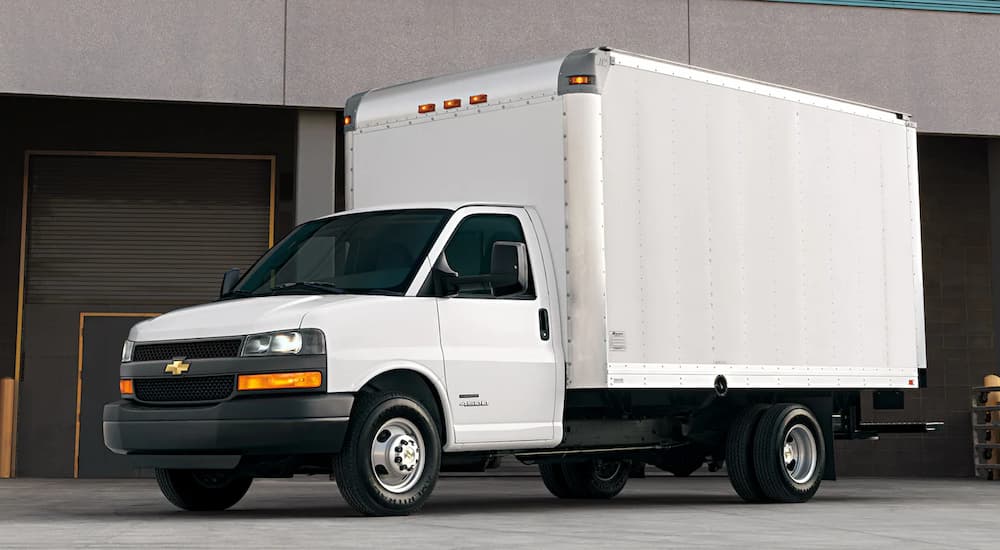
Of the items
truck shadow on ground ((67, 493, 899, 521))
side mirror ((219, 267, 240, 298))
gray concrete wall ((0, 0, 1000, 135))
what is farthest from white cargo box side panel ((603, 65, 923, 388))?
gray concrete wall ((0, 0, 1000, 135))

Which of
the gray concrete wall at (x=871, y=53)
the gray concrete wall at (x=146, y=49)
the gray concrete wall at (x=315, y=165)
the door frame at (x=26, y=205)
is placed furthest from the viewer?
the door frame at (x=26, y=205)

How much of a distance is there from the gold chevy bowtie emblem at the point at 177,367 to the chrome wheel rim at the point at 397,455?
4.44ft

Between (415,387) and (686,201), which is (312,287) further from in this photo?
(686,201)

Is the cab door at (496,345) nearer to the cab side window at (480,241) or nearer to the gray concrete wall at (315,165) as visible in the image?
the cab side window at (480,241)

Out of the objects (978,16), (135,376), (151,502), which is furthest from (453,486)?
(978,16)

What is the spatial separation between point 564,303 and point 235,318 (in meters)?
2.49

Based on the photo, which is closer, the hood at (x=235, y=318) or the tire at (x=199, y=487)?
the hood at (x=235, y=318)

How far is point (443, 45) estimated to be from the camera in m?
18.3

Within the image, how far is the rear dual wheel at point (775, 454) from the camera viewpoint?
40.9 feet

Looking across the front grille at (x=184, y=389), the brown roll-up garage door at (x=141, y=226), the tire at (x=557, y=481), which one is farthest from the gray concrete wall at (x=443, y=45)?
the front grille at (x=184, y=389)

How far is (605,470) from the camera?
1426cm

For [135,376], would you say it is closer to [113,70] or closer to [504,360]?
[504,360]

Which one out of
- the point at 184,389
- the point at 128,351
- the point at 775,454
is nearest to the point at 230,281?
the point at 128,351

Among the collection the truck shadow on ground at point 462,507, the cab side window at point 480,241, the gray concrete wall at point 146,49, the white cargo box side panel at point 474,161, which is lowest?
the truck shadow on ground at point 462,507
